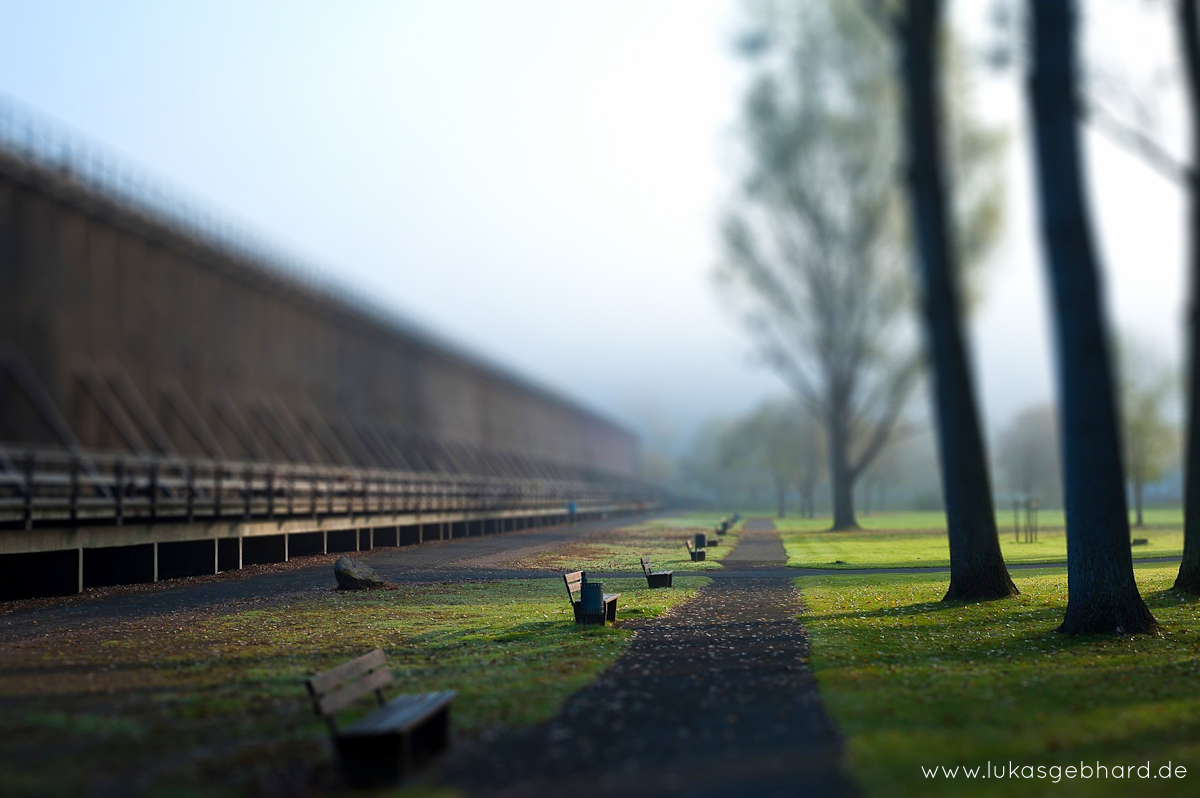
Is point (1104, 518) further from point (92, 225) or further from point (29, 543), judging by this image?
point (92, 225)

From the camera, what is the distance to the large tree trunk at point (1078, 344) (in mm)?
13641

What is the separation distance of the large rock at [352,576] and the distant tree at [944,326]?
10662 millimetres

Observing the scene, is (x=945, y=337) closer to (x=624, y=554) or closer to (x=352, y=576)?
(x=352, y=576)

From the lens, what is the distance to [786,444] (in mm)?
91938

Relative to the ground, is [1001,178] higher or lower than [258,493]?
higher

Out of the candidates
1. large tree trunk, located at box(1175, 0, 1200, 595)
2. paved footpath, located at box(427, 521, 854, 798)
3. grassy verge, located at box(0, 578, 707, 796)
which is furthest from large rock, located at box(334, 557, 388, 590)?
large tree trunk, located at box(1175, 0, 1200, 595)

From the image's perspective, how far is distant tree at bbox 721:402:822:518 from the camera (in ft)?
297

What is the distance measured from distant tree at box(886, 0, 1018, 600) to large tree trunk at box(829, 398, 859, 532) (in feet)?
98.0

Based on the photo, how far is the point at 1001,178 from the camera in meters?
39.5

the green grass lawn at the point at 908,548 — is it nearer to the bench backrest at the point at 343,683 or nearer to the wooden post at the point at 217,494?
the wooden post at the point at 217,494

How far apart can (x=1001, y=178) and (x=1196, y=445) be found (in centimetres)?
2335

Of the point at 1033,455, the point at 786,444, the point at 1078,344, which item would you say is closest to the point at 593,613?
the point at 1078,344

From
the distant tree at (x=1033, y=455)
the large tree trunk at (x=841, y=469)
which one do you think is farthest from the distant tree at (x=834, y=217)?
the distant tree at (x=1033, y=455)

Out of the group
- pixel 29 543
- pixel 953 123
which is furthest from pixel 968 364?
pixel 953 123
